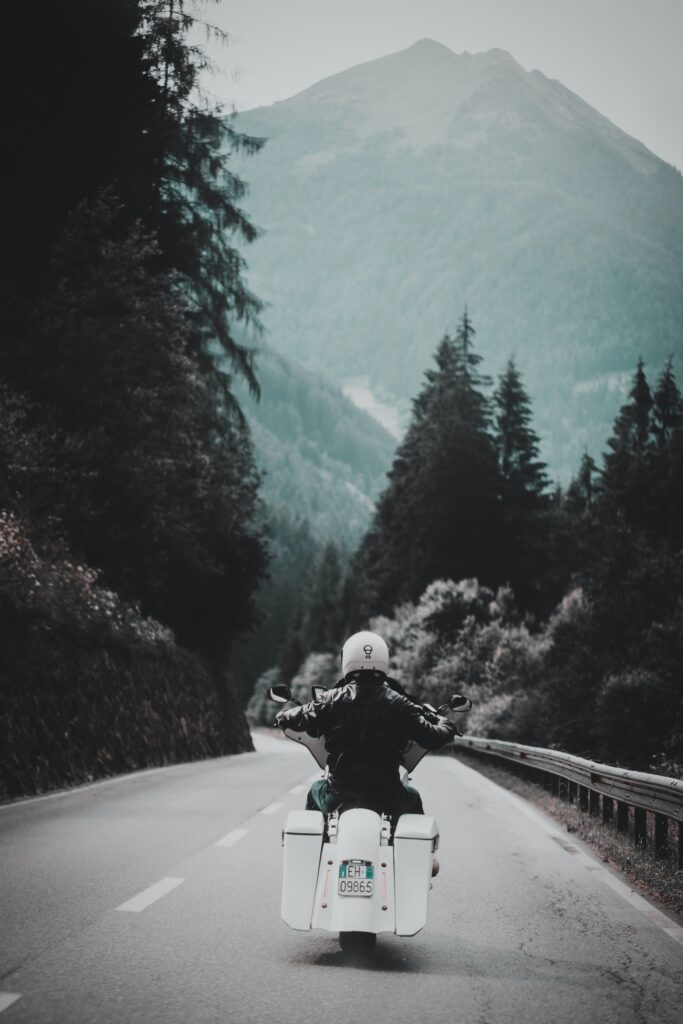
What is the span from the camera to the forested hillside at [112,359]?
19.6 meters

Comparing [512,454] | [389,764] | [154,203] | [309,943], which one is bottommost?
[309,943]

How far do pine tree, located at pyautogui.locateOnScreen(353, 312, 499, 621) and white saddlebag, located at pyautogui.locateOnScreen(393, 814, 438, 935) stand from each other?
189 feet

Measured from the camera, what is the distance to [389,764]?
5996 mm

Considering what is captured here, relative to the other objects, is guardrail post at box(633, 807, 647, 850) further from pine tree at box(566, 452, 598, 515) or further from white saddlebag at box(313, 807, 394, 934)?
pine tree at box(566, 452, 598, 515)

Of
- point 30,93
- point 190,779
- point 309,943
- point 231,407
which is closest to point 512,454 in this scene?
point 231,407

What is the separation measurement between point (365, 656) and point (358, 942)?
1593mm

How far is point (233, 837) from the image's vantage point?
1082cm

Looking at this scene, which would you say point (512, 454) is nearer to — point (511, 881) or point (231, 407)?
point (231, 407)

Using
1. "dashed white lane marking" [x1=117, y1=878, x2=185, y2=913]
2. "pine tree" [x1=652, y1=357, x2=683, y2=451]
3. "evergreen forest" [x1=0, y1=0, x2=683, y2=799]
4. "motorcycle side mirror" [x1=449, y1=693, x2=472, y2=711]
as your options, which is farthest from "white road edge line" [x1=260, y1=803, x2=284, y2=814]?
"pine tree" [x1=652, y1=357, x2=683, y2=451]

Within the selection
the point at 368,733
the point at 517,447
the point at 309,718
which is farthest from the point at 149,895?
the point at 517,447

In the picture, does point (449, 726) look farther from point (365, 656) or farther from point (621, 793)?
point (621, 793)

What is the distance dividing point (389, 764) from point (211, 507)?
2159 cm

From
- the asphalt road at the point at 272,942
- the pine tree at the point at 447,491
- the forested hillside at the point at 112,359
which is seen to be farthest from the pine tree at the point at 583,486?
the asphalt road at the point at 272,942

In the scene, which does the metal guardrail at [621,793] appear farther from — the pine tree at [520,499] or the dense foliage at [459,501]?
the pine tree at [520,499]
